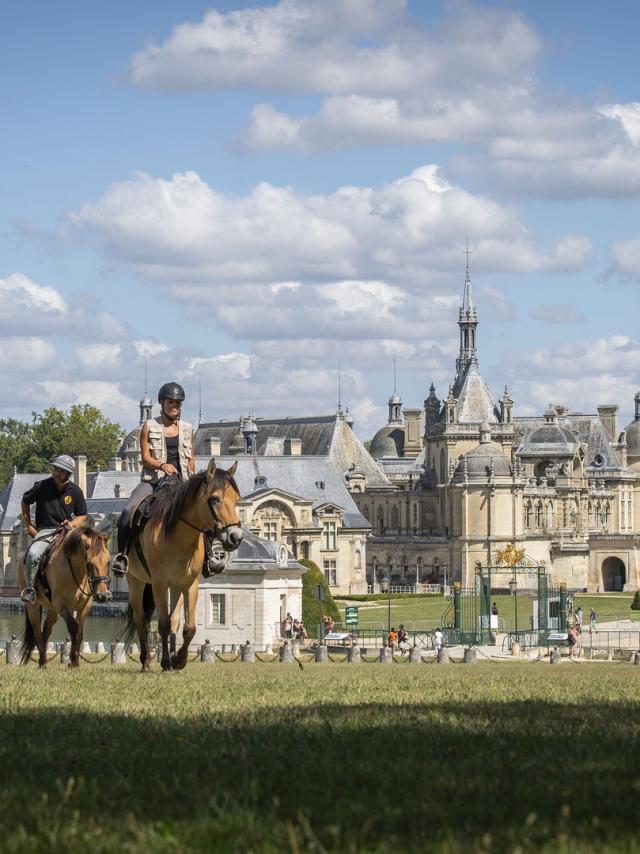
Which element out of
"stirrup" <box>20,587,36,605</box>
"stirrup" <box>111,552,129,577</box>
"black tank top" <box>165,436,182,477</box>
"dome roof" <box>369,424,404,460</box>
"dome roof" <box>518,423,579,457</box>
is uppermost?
"dome roof" <box>369,424,404,460</box>

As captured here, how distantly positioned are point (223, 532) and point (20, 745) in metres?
6.40

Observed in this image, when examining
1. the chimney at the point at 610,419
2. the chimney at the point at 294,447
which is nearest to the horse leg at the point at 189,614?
the chimney at the point at 294,447

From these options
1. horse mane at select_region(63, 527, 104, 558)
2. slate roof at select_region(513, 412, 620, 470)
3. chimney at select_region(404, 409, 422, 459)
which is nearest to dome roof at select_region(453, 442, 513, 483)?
slate roof at select_region(513, 412, 620, 470)

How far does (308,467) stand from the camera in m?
116

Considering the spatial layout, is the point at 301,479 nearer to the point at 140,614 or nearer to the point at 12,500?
the point at 12,500

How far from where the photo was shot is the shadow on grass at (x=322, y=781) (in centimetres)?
712

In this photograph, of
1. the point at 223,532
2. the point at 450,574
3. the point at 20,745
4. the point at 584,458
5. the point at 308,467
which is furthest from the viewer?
the point at 584,458

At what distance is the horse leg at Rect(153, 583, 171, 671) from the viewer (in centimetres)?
1723

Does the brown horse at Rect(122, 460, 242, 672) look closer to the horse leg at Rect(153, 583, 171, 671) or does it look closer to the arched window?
the horse leg at Rect(153, 583, 171, 671)

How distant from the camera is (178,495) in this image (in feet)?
55.3

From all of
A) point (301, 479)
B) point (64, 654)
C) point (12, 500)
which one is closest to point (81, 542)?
point (64, 654)

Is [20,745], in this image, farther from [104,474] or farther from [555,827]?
[104,474]

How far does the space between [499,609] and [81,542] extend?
78576mm

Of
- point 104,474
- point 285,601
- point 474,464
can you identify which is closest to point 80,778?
point 285,601
